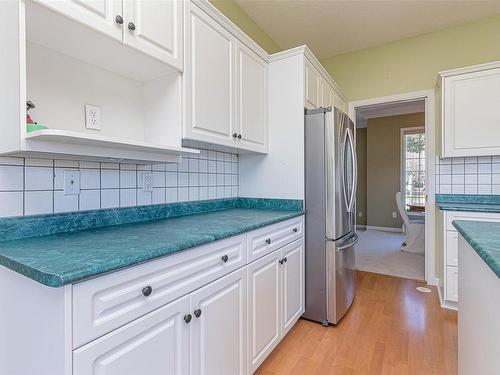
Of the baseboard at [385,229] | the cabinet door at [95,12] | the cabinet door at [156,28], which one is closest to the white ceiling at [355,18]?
the cabinet door at [156,28]

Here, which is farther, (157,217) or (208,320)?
(157,217)

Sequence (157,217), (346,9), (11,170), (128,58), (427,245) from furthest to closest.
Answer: (427,245) < (346,9) < (157,217) < (128,58) < (11,170)

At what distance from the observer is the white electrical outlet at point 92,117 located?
1316 mm

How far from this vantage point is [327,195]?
2025mm

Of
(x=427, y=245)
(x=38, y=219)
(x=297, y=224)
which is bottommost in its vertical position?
(x=427, y=245)

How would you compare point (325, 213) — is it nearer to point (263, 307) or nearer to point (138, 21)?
point (263, 307)

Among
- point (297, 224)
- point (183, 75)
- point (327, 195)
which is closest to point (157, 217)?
point (183, 75)

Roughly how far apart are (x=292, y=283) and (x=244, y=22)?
2.33 metres

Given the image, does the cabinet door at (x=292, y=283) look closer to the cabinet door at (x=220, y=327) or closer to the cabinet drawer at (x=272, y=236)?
the cabinet drawer at (x=272, y=236)

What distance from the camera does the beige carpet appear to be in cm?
328

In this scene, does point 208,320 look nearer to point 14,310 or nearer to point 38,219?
point 14,310

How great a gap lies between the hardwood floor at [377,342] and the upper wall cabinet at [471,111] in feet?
4.70

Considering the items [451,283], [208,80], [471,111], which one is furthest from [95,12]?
[451,283]

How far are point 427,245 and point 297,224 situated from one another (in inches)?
72.2
